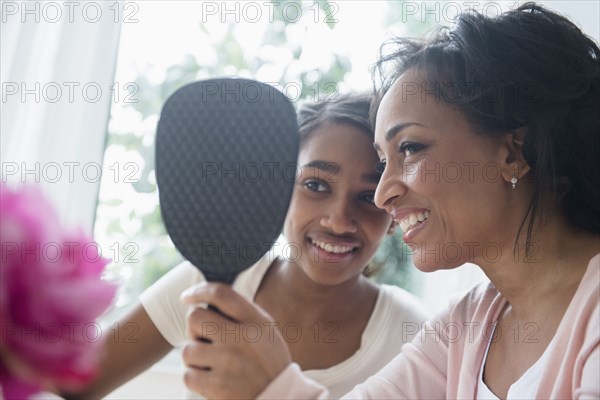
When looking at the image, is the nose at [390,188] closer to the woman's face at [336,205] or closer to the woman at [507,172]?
the woman at [507,172]

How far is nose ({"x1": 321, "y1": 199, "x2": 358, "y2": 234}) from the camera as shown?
1271 mm

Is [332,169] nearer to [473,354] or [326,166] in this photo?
[326,166]

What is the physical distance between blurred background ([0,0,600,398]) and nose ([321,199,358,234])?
609 mm

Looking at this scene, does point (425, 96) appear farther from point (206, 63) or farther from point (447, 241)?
point (206, 63)

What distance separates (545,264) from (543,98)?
253 mm

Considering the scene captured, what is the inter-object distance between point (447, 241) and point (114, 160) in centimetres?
133

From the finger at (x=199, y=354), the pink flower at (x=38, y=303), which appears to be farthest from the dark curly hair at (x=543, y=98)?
the pink flower at (x=38, y=303)

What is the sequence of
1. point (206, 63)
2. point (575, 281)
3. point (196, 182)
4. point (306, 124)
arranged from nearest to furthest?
point (196, 182) < point (575, 281) < point (306, 124) < point (206, 63)

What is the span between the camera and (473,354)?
1.10 metres

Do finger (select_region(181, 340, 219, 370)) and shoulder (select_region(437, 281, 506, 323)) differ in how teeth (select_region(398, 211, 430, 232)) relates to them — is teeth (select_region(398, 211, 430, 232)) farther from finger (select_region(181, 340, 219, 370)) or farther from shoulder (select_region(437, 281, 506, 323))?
finger (select_region(181, 340, 219, 370))

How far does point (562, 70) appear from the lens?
1.05 meters

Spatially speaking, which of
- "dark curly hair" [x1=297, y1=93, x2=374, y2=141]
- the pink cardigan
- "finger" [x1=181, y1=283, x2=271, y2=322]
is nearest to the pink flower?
"finger" [x1=181, y1=283, x2=271, y2=322]

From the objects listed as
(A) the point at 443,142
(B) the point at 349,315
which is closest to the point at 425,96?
(A) the point at 443,142

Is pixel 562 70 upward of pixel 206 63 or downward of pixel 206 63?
downward
